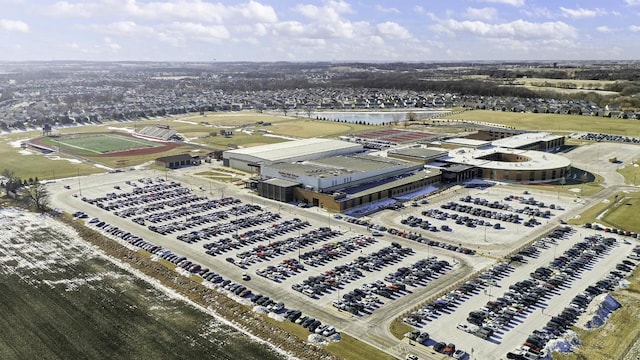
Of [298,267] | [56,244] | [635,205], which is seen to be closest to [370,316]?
[298,267]

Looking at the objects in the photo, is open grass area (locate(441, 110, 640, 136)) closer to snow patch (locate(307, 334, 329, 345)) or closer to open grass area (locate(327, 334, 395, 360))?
open grass area (locate(327, 334, 395, 360))

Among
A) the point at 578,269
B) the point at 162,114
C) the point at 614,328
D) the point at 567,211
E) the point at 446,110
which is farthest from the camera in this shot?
the point at 446,110

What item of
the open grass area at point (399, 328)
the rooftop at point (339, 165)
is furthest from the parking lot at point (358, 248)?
the rooftop at point (339, 165)

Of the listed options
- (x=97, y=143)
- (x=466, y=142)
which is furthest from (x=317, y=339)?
(x=97, y=143)

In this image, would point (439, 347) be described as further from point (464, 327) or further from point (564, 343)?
point (564, 343)

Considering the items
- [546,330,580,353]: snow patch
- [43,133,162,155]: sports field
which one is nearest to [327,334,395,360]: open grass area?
[546,330,580,353]: snow patch

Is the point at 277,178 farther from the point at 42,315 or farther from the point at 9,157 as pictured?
the point at 9,157

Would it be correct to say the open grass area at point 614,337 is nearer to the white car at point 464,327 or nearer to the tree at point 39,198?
the white car at point 464,327
